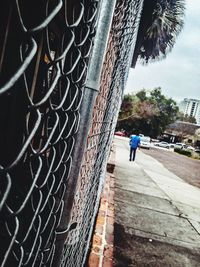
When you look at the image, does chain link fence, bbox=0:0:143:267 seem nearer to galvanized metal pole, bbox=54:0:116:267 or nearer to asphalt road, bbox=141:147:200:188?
galvanized metal pole, bbox=54:0:116:267

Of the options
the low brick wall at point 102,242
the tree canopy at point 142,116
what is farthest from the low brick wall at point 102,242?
the tree canopy at point 142,116

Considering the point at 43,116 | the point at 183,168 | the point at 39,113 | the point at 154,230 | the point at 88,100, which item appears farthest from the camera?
the point at 183,168

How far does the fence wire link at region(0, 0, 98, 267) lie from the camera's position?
55 centimetres

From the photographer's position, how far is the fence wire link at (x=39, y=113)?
0.55 metres

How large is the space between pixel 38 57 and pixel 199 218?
679cm

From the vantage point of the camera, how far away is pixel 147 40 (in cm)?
1091

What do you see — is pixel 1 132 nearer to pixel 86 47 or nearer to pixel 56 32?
pixel 86 47

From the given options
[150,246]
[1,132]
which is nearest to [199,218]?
[150,246]

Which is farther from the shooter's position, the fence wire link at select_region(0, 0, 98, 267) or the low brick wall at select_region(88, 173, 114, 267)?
the low brick wall at select_region(88, 173, 114, 267)

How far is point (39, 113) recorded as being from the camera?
1.69 ft

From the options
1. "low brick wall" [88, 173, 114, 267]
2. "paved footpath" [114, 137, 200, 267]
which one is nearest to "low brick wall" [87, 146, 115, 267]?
"low brick wall" [88, 173, 114, 267]

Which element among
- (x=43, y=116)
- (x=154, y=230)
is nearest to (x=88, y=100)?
(x=43, y=116)

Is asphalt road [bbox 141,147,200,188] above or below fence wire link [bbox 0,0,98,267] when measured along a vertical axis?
below

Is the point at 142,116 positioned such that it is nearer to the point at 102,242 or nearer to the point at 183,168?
the point at 183,168
